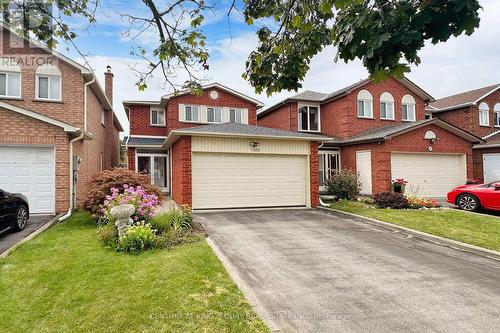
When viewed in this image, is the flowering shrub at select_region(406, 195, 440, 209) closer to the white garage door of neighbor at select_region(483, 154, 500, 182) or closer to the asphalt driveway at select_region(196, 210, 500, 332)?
the asphalt driveway at select_region(196, 210, 500, 332)

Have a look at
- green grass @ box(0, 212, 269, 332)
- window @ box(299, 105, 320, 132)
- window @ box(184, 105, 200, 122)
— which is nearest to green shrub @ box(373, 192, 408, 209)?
window @ box(299, 105, 320, 132)

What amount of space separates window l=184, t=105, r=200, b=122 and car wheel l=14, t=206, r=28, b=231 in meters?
12.9

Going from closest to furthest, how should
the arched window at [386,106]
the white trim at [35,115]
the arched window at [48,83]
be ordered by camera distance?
the white trim at [35,115]
the arched window at [48,83]
the arched window at [386,106]

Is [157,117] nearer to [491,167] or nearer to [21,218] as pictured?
[21,218]

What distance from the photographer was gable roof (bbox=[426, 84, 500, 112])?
22.5m

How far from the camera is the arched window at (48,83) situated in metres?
13.4

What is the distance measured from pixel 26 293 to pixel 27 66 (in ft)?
40.9

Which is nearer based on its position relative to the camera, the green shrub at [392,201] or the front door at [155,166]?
the green shrub at [392,201]

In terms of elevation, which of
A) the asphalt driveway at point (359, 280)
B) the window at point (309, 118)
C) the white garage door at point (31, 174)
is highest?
the window at point (309, 118)

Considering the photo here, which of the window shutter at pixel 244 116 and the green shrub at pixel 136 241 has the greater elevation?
the window shutter at pixel 244 116

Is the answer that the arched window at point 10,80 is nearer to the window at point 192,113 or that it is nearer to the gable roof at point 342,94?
the window at point 192,113

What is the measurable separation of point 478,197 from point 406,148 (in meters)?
4.45

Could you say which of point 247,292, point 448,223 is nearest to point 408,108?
point 448,223

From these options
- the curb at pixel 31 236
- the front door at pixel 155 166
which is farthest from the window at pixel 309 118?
the curb at pixel 31 236
